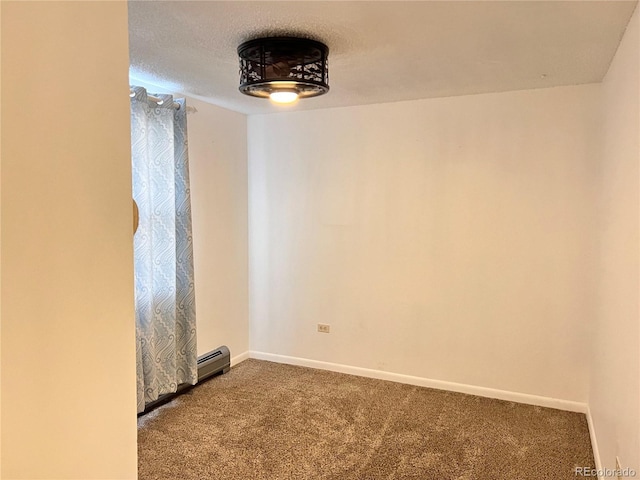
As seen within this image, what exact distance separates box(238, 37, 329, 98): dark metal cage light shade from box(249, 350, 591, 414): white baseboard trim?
7.89ft

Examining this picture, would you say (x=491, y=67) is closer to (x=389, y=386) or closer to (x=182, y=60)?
(x=182, y=60)

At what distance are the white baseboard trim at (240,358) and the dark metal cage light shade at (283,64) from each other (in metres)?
2.56

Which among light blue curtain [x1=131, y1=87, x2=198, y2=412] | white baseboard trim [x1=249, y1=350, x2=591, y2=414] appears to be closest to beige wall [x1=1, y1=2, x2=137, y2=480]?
light blue curtain [x1=131, y1=87, x2=198, y2=412]

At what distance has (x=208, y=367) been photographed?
3805 millimetres

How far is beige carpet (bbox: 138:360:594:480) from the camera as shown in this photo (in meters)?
2.62

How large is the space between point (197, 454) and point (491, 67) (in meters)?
2.70

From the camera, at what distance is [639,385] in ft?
5.57

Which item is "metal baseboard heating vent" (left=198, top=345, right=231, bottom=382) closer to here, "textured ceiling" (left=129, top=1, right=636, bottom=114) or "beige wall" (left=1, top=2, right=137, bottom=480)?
"textured ceiling" (left=129, top=1, right=636, bottom=114)

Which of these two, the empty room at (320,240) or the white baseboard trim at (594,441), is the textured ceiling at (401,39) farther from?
the white baseboard trim at (594,441)

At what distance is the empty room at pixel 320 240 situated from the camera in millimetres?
1111

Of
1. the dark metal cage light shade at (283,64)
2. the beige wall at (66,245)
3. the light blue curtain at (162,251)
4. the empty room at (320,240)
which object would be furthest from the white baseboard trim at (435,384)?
the beige wall at (66,245)

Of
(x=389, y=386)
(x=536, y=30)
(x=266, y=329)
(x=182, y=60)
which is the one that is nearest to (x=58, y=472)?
(x=182, y=60)

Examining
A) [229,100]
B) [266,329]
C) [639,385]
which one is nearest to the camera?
[639,385]

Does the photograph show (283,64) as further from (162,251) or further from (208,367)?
(208,367)
